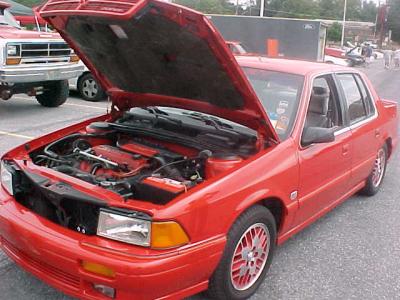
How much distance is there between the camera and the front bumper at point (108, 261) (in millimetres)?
2471

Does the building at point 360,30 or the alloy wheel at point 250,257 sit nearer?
the alloy wheel at point 250,257

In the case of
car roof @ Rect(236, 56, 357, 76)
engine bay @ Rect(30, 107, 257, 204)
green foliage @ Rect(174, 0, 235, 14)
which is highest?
green foliage @ Rect(174, 0, 235, 14)

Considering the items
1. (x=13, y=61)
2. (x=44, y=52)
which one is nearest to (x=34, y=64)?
(x=44, y=52)

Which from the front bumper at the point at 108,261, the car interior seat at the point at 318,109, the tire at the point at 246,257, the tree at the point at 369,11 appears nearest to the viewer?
the front bumper at the point at 108,261

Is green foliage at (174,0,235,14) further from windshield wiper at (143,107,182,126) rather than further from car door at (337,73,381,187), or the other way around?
windshield wiper at (143,107,182,126)

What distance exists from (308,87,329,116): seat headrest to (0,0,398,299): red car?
0.01 m

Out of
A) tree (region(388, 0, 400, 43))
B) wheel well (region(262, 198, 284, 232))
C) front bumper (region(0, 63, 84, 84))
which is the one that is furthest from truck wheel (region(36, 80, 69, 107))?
tree (region(388, 0, 400, 43))

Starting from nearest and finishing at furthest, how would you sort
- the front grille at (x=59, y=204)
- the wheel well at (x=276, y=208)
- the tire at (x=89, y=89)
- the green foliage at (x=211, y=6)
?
1. the front grille at (x=59, y=204)
2. the wheel well at (x=276, y=208)
3. the tire at (x=89, y=89)
4. the green foliage at (x=211, y=6)

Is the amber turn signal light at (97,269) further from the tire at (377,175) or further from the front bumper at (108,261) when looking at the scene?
the tire at (377,175)

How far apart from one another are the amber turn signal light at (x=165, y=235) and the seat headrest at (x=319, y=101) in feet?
5.49

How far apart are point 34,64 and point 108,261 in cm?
670

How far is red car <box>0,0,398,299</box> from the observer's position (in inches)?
102

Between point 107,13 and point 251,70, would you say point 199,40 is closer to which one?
point 107,13

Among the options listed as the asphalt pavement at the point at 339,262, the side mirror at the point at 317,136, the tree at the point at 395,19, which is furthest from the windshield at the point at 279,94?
the tree at the point at 395,19
